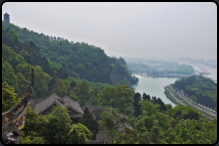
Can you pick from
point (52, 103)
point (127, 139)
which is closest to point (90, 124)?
point (52, 103)

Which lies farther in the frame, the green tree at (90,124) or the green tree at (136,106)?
the green tree at (136,106)

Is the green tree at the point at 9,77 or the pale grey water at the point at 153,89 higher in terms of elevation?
the green tree at the point at 9,77

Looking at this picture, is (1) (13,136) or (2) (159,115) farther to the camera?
(2) (159,115)

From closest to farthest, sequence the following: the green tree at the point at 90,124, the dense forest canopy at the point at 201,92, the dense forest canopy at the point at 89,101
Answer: the dense forest canopy at the point at 89,101 → the green tree at the point at 90,124 → the dense forest canopy at the point at 201,92

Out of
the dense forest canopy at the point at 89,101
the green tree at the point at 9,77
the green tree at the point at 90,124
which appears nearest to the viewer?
the dense forest canopy at the point at 89,101

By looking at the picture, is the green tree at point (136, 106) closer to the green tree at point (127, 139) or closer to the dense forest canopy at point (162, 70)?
the green tree at point (127, 139)

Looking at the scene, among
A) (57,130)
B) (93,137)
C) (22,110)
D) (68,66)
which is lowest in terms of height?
(93,137)

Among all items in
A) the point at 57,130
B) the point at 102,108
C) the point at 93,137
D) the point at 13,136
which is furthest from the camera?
the point at 102,108

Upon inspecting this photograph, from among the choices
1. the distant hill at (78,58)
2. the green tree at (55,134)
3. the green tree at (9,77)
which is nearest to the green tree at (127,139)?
the green tree at (55,134)

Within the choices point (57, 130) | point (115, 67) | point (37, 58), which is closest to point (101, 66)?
point (115, 67)

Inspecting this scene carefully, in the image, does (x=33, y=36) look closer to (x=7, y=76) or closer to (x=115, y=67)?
(x=115, y=67)

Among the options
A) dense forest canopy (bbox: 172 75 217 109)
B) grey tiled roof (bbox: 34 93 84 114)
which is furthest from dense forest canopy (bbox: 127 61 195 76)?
grey tiled roof (bbox: 34 93 84 114)
